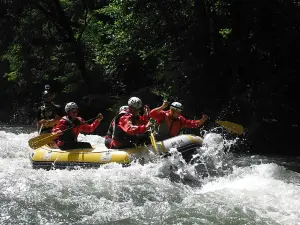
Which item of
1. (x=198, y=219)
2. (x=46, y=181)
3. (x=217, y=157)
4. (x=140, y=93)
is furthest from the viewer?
(x=140, y=93)

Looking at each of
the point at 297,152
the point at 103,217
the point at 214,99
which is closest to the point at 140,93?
the point at 214,99

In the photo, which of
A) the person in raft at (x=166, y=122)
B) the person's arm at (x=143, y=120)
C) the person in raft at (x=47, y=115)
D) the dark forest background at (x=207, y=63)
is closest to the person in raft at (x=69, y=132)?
the person in raft at (x=47, y=115)

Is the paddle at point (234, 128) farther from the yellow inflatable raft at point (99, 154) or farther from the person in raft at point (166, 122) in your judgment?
the yellow inflatable raft at point (99, 154)

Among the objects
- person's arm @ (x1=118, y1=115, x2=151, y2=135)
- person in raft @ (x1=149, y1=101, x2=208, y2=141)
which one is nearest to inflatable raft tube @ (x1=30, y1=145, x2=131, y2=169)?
person's arm @ (x1=118, y1=115, x2=151, y2=135)

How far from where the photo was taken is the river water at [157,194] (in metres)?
5.42

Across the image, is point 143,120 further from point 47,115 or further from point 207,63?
point 207,63

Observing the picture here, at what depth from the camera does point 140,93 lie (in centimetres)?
1422

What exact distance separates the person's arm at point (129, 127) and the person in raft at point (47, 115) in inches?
91.5

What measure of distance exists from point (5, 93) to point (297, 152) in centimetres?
1879

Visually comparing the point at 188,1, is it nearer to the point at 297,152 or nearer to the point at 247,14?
the point at 247,14

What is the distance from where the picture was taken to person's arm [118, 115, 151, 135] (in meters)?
7.39

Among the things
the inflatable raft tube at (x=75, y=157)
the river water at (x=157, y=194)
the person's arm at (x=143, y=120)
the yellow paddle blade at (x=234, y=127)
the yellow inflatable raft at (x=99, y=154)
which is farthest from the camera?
the yellow paddle blade at (x=234, y=127)

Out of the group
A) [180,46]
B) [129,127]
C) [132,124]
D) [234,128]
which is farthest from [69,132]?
[180,46]

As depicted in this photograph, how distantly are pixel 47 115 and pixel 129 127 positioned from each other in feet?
9.66
